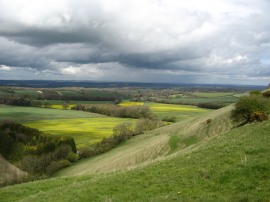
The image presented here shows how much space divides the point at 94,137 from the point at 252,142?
76706mm

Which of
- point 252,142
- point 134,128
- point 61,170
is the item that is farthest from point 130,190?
point 134,128

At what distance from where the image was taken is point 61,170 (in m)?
64.5

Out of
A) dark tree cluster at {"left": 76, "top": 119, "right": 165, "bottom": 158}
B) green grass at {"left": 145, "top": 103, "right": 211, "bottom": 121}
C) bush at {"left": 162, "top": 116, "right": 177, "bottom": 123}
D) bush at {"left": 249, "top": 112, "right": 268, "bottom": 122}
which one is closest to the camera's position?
bush at {"left": 249, "top": 112, "right": 268, "bottom": 122}

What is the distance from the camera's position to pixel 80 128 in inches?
4525

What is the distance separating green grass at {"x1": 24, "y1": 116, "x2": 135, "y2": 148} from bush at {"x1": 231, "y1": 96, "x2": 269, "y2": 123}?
191 feet

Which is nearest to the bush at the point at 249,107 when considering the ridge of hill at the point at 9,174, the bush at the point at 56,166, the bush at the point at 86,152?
the ridge of hill at the point at 9,174

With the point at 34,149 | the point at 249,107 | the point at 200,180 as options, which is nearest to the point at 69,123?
the point at 34,149

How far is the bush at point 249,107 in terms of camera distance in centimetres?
3378

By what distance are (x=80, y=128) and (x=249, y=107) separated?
8654cm

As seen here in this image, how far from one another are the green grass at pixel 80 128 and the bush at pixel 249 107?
58152 millimetres

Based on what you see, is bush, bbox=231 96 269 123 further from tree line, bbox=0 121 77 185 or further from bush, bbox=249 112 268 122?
tree line, bbox=0 121 77 185

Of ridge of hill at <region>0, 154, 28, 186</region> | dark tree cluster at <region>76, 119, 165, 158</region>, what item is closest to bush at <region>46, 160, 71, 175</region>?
ridge of hill at <region>0, 154, 28, 186</region>

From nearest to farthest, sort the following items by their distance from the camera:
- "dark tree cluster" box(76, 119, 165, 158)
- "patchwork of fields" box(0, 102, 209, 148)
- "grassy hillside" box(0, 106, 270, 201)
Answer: "grassy hillside" box(0, 106, 270, 201) → "dark tree cluster" box(76, 119, 165, 158) → "patchwork of fields" box(0, 102, 209, 148)

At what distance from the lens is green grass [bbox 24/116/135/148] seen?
9694 cm
